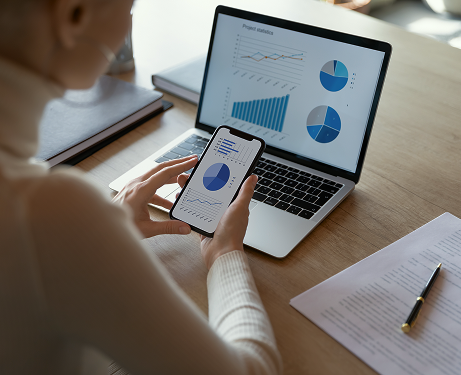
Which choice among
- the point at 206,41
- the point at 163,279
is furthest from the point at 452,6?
the point at 163,279

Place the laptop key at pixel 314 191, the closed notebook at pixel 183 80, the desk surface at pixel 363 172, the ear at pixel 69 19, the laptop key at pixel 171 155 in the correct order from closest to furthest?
the ear at pixel 69 19 → the desk surface at pixel 363 172 → the laptop key at pixel 314 191 → the laptop key at pixel 171 155 → the closed notebook at pixel 183 80

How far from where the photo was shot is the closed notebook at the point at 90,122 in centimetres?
93

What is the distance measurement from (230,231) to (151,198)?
18cm

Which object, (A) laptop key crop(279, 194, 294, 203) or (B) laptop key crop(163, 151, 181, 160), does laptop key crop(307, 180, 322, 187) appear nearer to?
(A) laptop key crop(279, 194, 294, 203)

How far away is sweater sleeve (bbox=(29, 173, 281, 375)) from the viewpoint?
0.38 meters

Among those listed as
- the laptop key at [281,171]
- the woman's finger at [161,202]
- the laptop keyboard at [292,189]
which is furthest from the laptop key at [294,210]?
the woman's finger at [161,202]

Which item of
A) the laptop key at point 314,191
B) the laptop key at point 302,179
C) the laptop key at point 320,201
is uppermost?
the laptop key at point 302,179

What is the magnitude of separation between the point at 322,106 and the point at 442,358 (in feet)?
1.69

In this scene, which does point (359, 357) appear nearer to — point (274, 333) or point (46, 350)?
point (274, 333)

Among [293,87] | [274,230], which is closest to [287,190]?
[274,230]

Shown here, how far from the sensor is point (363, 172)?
95 cm

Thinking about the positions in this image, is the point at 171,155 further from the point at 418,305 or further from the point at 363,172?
the point at 418,305

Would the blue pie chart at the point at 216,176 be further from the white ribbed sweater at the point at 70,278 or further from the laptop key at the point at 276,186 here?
the white ribbed sweater at the point at 70,278

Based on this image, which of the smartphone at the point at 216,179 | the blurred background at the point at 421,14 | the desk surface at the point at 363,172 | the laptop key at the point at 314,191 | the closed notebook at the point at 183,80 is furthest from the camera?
the blurred background at the point at 421,14
